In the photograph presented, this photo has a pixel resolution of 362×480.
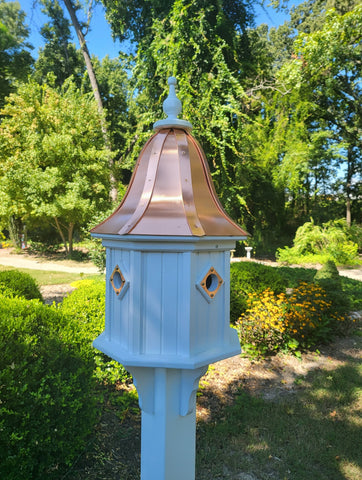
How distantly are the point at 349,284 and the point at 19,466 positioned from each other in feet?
31.7

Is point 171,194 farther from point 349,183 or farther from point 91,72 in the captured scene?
point 349,183

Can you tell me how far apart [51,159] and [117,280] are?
14882 mm

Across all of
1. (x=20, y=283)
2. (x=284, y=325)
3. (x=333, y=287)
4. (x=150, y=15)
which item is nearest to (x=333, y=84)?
(x=150, y=15)

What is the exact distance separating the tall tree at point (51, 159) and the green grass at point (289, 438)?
1223 cm

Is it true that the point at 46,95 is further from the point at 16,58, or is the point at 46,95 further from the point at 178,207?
the point at 178,207

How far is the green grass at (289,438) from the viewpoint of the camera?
9.98ft

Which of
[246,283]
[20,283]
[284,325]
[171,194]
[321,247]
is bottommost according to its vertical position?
[284,325]

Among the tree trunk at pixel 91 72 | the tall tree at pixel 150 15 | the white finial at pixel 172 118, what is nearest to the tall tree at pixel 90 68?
the tree trunk at pixel 91 72

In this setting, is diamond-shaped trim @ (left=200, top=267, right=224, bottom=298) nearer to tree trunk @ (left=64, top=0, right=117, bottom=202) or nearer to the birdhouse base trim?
the birdhouse base trim

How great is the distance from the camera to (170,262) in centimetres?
160

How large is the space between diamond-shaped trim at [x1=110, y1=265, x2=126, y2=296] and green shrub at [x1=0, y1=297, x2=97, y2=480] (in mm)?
1184

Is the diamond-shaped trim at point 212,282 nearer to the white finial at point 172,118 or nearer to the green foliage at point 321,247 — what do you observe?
the white finial at point 172,118

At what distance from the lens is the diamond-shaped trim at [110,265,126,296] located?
1.76 meters

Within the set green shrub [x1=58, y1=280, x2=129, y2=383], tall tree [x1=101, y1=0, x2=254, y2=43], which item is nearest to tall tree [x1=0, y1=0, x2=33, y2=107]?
tall tree [x1=101, y1=0, x2=254, y2=43]
